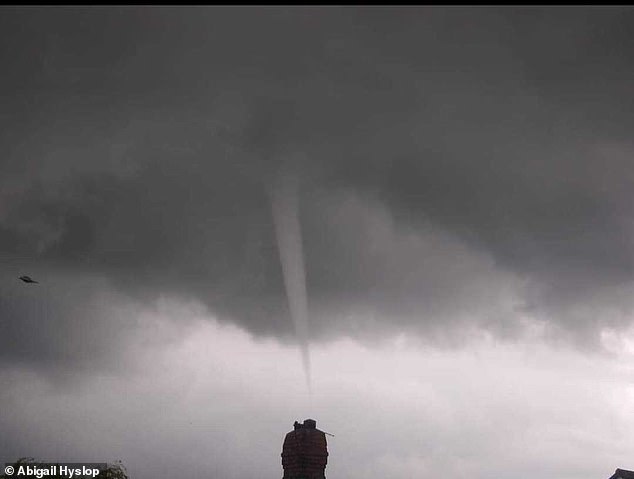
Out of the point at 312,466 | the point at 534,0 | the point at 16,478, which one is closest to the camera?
the point at 534,0

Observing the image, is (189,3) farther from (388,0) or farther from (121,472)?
(121,472)

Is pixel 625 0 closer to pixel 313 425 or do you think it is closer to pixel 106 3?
pixel 106 3

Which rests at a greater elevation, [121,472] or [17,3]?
[17,3]

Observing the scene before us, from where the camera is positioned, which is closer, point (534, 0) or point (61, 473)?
point (534, 0)

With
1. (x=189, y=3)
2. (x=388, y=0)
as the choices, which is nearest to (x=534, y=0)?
(x=388, y=0)

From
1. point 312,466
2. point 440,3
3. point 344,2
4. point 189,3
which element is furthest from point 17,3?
point 312,466

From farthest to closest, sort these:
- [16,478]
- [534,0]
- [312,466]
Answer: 1. [312,466]
2. [16,478]
3. [534,0]
